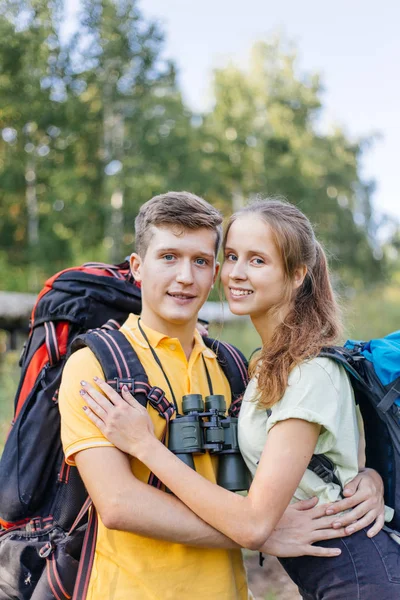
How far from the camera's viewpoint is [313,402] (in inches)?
84.0

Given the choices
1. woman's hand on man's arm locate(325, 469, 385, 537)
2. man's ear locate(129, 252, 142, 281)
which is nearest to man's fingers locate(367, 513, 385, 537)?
woman's hand on man's arm locate(325, 469, 385, 537)

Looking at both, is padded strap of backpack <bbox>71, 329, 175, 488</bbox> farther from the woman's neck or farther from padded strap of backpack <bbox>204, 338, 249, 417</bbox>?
the woman's neck

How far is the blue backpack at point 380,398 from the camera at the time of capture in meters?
2.22

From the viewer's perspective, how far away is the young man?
2.05m

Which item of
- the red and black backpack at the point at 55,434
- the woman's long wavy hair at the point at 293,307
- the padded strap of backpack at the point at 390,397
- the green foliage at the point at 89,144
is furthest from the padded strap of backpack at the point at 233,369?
the green foliage at the point at 89,144

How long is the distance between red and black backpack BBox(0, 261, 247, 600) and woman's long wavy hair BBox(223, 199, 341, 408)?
35 centimetres

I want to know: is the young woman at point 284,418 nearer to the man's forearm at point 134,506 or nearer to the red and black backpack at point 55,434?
the man's forearm at point 134,506

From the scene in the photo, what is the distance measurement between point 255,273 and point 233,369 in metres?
0.48

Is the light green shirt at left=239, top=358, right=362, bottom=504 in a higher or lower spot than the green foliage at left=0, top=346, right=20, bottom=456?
higher

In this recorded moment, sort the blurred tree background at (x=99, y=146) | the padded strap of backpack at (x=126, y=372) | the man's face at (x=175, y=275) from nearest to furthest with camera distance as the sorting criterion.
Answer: the padded strap of backpack at (x=126, y=372) → the man's face at (x=175, y=275) → the blurred tree background at (x=99, y=146)

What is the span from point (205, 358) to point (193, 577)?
894 millimetres

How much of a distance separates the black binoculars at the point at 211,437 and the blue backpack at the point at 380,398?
306mm

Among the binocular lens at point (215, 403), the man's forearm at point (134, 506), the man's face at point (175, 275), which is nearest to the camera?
the man's forearm at point (134, 506)

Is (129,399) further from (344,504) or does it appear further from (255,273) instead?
(344,504)
